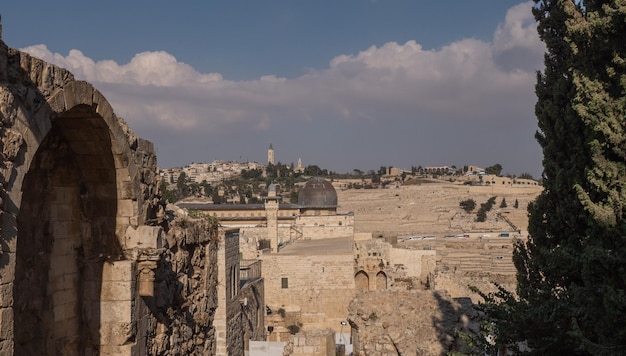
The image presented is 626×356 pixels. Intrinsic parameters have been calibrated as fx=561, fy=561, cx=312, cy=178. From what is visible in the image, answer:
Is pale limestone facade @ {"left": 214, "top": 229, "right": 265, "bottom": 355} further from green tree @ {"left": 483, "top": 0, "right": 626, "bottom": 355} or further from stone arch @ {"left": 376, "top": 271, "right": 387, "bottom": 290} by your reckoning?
stone arch @ {"left": 376, "top": 271, "right": 387, "bottom": 290}

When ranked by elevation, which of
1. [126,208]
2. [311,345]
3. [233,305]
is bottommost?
[233,305]

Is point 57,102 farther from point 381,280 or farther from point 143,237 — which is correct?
point 381,280

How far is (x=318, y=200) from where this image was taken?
47.6m

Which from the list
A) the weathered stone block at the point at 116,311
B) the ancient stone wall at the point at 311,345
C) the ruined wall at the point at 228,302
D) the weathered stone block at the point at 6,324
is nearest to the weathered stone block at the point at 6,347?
the weathered stone block at the point at 6,324

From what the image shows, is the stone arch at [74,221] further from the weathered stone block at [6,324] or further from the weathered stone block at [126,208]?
the weathered stone block at [6,324]

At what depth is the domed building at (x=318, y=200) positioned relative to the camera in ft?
155

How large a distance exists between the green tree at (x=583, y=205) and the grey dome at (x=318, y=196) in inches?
1515

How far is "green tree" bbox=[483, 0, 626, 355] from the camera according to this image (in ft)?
16.9

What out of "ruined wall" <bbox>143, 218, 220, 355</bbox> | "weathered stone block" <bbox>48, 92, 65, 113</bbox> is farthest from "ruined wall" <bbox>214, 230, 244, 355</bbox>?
"weathered stone block" <bbox>48, 92, 65, 113</bbox>

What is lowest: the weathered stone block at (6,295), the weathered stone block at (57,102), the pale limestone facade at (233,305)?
the pale limestone facade at (233,305)

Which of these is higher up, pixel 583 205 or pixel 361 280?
pixel 583 205

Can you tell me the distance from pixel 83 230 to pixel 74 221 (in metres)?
0.15

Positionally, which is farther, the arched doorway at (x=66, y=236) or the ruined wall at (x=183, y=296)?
the ruined wall at (x=183, y=296)

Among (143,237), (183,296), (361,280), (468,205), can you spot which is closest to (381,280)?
(361,280)
